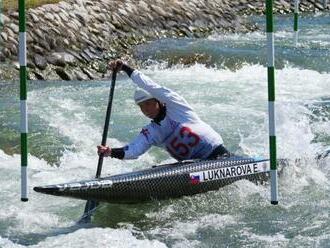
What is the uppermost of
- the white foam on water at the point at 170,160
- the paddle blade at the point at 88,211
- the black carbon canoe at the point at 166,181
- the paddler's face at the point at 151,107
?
the paddler's face at the point at 151,107

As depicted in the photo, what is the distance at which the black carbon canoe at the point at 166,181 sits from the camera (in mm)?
7039

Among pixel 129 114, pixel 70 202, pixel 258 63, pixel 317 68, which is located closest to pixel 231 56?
pixel 258 63

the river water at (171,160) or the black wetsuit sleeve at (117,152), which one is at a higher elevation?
the black wetsuit sleeve at (117,152)

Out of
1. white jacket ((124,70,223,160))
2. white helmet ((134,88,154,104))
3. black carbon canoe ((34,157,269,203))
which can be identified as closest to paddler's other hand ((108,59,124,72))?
white jacket ((124,70,223,160))

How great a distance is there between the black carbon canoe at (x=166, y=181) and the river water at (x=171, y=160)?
0.14 metres

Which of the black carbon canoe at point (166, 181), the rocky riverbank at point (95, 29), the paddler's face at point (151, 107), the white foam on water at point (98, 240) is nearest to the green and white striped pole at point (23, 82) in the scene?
the black carbon canoe at point (166, 181)

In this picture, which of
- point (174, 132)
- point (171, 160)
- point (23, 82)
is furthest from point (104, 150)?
point (171, 160)

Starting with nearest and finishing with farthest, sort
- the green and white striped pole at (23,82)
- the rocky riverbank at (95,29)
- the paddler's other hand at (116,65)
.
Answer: the green and white striped pole at (23,82) → the paddler's other hand at (116,65) → the rocky riverbank at (95,29)

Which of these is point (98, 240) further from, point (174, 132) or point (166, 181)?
point (174, 132)

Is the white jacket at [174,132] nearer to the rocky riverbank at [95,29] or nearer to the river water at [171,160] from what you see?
the river water at [171,160]

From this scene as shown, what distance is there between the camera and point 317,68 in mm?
17188

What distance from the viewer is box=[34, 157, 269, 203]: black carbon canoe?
7.04 meters

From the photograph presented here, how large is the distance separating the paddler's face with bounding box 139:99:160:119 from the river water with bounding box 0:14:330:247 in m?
0.88

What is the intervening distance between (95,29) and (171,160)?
31.5 feet
